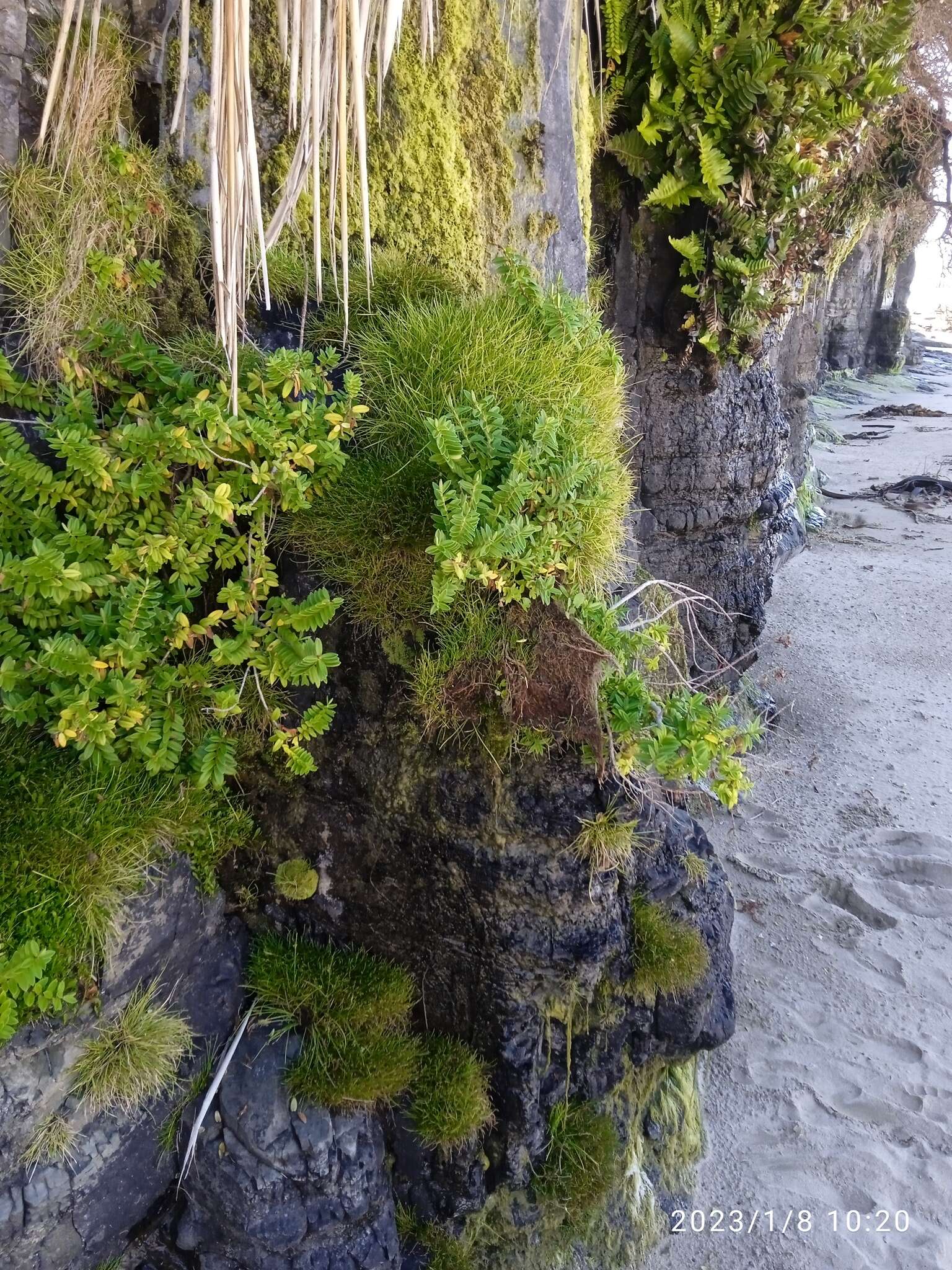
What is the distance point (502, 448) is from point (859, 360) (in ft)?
73.5

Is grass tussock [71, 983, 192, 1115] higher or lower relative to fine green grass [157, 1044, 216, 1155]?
higher

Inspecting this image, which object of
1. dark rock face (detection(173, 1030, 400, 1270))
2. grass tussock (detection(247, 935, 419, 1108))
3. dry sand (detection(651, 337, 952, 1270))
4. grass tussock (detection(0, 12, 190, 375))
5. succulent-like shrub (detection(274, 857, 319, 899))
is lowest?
dry sand (detection(651, 337, 952, 1270))

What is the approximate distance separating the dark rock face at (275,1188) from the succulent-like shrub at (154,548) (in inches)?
47.0

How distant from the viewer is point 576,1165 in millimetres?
2986

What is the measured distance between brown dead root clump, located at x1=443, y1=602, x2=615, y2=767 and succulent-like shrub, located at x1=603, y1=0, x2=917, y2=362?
3.22 m

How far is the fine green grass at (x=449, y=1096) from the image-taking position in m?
2.69

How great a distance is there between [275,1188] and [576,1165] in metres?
1.15

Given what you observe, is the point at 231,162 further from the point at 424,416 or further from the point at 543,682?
the point at 543,682

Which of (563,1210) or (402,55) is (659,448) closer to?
(402,55)

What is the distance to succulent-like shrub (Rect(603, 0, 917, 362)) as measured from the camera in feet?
13.3

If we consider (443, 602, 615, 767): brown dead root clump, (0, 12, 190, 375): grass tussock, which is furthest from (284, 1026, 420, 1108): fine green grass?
(0, 12, 190, 375): grass tussock

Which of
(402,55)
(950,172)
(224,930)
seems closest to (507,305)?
(402,55)

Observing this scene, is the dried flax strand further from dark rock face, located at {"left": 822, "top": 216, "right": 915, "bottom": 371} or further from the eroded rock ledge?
dark rock face, located at {"left": 822, "top": 216, "right": 915, "bottom": 371}

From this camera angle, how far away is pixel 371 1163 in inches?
106
